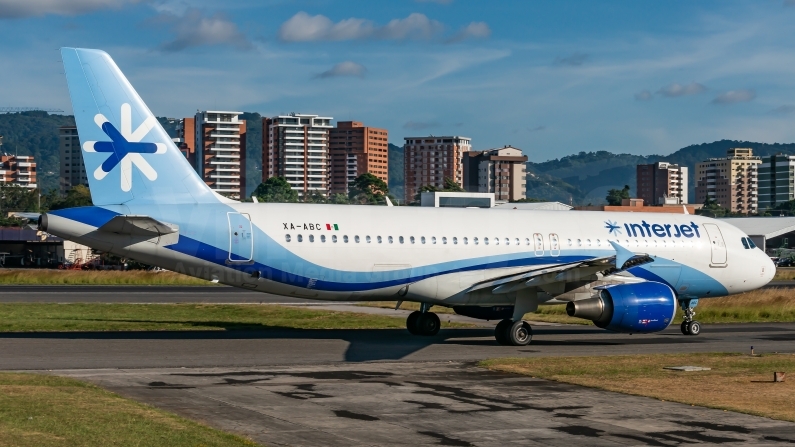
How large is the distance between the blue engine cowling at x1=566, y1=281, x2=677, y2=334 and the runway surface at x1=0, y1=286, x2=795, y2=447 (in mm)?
752

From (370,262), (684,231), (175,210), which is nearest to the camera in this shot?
(175,210)

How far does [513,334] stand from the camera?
93.3 ft

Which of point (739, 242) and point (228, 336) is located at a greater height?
point (739, 242)

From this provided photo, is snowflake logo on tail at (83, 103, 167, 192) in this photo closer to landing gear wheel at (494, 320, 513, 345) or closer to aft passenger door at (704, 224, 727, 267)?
landing gear wheel at (494, 320, 513, 345)

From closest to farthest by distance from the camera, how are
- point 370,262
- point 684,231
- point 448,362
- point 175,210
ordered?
point 448,362 → point 175,210 → point 370,262 → point 684,231

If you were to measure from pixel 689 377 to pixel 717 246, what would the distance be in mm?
12680

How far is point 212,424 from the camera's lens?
15.3 meters

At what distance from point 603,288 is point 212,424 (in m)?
15.7

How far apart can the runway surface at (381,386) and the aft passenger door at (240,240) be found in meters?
2.39

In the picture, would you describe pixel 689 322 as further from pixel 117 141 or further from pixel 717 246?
pixel 117 141

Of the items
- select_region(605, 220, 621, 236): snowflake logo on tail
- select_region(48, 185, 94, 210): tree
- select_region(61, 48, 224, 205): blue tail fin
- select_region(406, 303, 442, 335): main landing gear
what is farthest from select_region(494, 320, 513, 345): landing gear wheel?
select_region(48, 185, 94, 210): tree

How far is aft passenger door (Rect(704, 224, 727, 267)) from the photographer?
33.2 metres

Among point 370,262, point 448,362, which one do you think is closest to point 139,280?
point 370,262

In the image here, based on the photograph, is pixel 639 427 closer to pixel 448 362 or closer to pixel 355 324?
pixel 448 362
